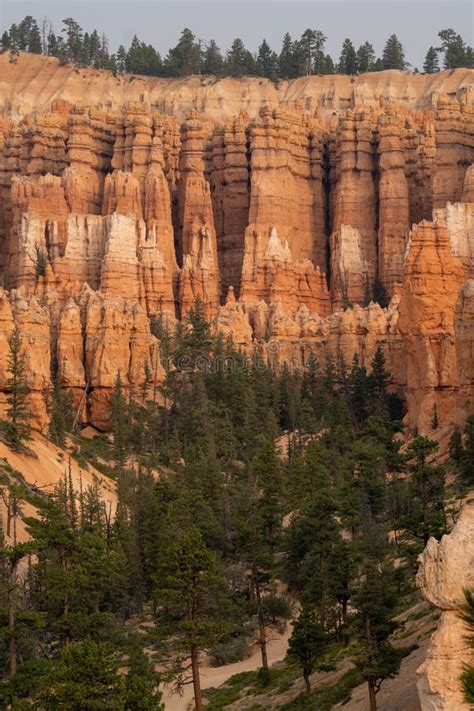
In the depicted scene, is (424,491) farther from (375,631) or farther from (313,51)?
(313,51)

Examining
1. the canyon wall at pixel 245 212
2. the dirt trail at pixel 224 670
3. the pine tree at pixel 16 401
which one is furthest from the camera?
the canyon wall at pixel 245 212

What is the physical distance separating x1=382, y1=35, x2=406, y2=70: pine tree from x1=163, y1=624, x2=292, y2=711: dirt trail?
124 metres

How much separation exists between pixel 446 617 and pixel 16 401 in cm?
5333

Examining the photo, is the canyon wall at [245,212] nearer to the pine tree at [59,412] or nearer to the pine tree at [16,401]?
the pine tree at [59,412]

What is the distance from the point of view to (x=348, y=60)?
172375 mm

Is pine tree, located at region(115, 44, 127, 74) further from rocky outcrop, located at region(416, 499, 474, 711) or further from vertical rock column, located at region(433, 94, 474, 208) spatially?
rocky outcrop, located at region(416, 499, 474, 711)

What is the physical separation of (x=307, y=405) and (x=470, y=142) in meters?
41.0

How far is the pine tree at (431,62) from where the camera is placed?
17188cm

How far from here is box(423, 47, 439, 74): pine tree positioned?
17188 centimetres

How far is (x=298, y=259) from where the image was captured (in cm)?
12244

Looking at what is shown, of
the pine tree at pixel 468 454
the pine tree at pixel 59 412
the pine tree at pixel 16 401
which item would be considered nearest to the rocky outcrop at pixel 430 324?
the pine tree at pixel 468 454

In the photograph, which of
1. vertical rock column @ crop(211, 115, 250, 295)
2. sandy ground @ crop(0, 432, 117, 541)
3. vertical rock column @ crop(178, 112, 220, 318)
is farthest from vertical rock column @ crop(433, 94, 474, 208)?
sandy ground @ crop(0, 432, 117, 541)

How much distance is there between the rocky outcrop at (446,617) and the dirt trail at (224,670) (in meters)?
19.6

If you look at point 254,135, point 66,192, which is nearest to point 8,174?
point 66,192
